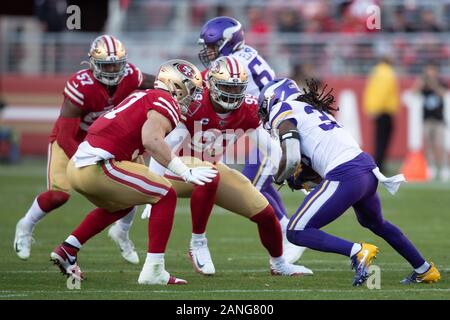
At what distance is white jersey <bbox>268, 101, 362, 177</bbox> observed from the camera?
6.94 m

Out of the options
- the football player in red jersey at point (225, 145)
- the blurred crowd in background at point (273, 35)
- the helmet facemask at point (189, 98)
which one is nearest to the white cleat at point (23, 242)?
the football player in red jersey at point (225, 145)

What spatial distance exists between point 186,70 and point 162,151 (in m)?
0.86

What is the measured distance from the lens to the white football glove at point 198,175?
6703 mm

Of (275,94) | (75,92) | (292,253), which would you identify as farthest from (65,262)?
(292,253)

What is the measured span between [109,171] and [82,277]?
33.8 inches

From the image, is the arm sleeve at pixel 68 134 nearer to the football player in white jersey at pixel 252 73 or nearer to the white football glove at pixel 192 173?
the football player in white jersey at pixel 252 73

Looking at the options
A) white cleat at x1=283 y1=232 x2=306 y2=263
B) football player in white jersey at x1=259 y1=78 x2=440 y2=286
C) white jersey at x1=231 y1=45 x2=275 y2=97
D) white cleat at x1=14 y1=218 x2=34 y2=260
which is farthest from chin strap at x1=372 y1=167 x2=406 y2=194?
white cleat at x1=14 y1=218 x2=34 y2=260

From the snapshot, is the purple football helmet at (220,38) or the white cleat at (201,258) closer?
the white cleat at (201,258)

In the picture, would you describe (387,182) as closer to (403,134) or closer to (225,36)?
(225,36)

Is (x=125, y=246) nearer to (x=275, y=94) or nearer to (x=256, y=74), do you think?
(x=256, y=74)

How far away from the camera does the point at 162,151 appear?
6.70 metres

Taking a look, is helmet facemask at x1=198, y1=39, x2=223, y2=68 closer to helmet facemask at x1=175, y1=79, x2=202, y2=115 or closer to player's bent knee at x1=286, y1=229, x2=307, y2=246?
helmet facemask at x1=175, y1=79, x2=202, y2=115
